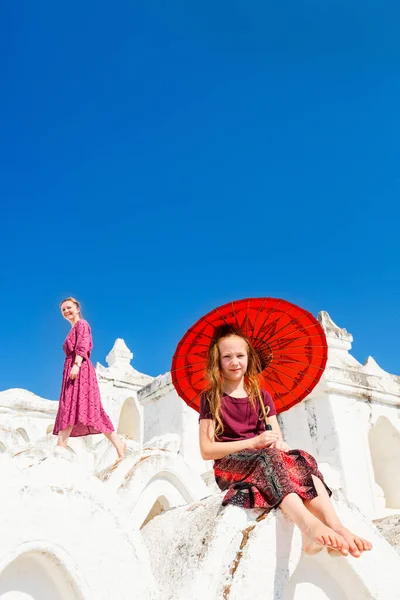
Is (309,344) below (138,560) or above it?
above

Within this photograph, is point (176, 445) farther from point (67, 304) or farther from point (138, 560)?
point (138, 560)

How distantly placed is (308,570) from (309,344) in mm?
1575

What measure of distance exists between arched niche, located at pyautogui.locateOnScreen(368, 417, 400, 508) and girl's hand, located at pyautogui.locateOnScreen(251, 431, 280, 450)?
217 inches

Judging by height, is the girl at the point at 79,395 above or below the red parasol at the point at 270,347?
above

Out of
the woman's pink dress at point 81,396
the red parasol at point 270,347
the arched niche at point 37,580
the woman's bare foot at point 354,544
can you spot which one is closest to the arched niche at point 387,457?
the woman's pink dress at point 81,396

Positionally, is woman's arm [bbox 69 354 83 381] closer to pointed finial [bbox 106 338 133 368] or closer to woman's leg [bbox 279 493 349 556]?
woman's leg [bbox 279 493 349 556]

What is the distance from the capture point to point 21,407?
496 inches

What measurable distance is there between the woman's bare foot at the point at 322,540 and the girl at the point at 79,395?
347 cm

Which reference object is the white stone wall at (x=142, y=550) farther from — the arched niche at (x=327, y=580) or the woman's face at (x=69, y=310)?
the woman's face at (x=69, y=310)

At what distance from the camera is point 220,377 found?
326 cm

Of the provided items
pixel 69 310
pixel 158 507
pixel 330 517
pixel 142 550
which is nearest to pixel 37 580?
pixel 142 550

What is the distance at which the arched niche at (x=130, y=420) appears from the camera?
495 inches

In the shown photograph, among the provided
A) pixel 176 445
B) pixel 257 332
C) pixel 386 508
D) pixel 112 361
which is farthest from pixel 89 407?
pixel 112 361

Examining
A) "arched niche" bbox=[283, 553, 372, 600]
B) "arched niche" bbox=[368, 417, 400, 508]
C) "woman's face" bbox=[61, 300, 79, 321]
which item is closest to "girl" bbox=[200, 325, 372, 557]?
"arched niche" bbox=[283, 553, 372, 600]
